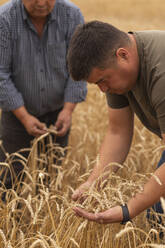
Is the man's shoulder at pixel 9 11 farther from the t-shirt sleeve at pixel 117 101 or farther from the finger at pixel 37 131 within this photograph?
the t-shirt sleeve at pixel 117 101

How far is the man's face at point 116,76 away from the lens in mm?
1910

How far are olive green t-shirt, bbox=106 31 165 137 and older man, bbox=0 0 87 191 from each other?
1.04 m

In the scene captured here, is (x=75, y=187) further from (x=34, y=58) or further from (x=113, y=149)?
(x=34, y=58)

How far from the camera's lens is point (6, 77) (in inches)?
119

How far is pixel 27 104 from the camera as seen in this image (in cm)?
327

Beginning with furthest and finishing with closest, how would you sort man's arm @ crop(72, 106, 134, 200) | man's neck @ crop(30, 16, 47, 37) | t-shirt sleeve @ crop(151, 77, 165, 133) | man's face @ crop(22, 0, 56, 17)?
man's neck @ crop(30, 16, 47, 37) < man's face @ crop(22, 0, 56, 17) < man's arm @ crop(72, 106, 134, 200) < t-shirt sleeve @ crop(151, 77, 165, 133)

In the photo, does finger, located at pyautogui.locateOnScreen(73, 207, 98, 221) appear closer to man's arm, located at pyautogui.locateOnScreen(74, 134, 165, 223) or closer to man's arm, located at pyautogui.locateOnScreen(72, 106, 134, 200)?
man's arm, located at pyautogui.locateOnScreen(74, 134, 165, 223)

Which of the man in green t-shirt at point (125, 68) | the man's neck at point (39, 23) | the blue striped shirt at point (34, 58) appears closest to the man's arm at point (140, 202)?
the man in green t-shirt at point (125, 68)

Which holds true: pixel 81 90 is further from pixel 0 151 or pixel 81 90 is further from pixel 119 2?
pixel 119 2

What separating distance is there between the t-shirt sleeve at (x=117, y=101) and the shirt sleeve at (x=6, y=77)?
950 mm

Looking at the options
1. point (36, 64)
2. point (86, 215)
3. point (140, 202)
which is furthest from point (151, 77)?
point (36, 64)

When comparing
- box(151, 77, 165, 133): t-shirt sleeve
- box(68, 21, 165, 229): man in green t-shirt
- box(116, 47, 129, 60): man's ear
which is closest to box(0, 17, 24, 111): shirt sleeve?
box(68, 21, 165, 229): man in green t-shirt

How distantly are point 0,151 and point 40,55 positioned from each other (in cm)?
88

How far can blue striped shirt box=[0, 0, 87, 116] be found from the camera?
9.70ft
